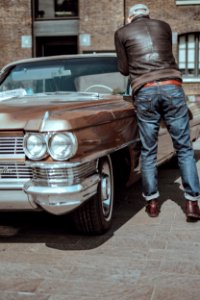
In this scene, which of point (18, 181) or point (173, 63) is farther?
point (173, 63)

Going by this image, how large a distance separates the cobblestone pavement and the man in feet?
1.36

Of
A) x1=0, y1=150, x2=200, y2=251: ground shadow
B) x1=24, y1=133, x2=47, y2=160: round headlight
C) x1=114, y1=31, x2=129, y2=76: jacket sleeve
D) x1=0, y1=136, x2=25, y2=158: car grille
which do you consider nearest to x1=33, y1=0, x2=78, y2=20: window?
x1=0, y1=150, x2=200, y2=251: ground shadow

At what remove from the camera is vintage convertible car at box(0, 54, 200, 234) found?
3.82m

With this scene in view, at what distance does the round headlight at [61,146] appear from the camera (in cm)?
381

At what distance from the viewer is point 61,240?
4.53m

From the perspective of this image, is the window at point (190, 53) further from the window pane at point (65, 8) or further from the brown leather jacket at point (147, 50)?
the brown leather jacket at point (147, 50)

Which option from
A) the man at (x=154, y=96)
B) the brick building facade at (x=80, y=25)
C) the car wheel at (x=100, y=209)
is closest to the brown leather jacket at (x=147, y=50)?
the man at (x=154, y=96)

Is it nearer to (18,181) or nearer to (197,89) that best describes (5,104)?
(18,181)

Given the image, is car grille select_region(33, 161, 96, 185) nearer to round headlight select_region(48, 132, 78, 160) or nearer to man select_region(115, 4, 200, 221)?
round headlight select_region(48, 132, 78, 160)

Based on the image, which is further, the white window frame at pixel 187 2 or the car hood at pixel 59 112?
the white window frame at pixel 187 2

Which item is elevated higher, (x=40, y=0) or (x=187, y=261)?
(x=40, y=0)

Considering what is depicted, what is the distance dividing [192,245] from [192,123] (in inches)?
132

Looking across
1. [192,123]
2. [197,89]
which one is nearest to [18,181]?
[192,123]

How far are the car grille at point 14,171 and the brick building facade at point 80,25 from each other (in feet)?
58.7
